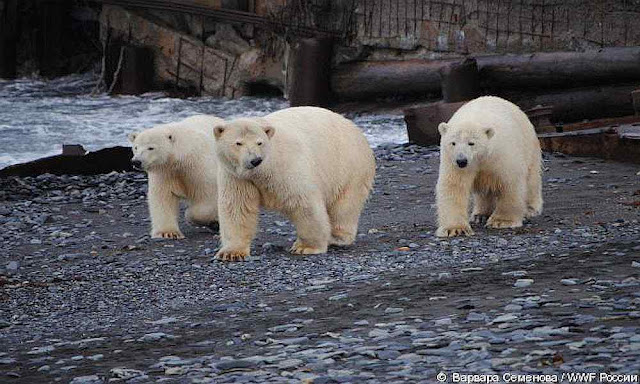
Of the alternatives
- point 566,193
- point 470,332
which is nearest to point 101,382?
point 470,332

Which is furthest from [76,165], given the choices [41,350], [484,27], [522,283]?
[522,283]

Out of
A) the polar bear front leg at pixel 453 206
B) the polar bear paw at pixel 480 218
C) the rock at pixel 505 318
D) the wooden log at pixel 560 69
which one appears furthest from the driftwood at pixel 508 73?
the rock at pixel 505 318

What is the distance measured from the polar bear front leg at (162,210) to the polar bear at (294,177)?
1471 mm

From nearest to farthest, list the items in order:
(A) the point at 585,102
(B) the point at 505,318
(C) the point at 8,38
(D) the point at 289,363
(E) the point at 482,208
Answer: (D) the point at 289,363
(B) the point at 505,318
(E) the point at 482,208
(A) the point at 585,102
(C) the point at 8,38

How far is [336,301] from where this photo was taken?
22.7ft

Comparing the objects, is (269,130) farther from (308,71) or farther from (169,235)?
(308,71)

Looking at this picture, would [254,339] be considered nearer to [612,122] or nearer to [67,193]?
[67,193]

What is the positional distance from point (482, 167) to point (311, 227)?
1.43 m

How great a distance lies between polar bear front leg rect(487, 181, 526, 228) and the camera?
29.3 feet

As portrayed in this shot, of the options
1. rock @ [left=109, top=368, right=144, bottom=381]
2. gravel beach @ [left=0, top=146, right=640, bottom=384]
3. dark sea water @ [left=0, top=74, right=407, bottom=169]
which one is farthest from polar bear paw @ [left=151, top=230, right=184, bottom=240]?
dark sea water @ [left=0, top=74, right=407, bottom=169]

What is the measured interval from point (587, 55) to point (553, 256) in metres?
8.74

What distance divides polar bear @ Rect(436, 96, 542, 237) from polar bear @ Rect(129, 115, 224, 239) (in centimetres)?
195

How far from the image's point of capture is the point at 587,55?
15969 mm

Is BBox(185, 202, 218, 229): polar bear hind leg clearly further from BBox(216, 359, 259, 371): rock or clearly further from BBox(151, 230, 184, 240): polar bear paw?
BBox(216, 359, 259, 371): rock
